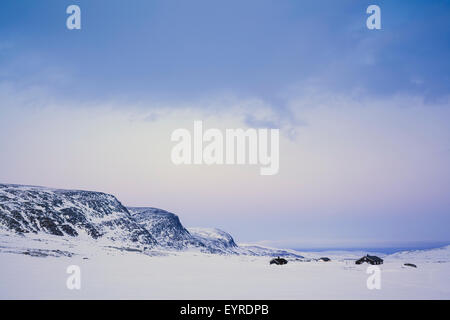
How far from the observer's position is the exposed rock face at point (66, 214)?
96125mm

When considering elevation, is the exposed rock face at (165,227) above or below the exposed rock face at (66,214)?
below

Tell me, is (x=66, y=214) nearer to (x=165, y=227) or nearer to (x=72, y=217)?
(x=72, y=217)

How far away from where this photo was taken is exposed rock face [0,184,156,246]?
9612cm

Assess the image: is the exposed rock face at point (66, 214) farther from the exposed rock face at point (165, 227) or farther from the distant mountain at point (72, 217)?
the exposed rock face at point (165, 227)

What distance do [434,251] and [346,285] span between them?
75.0m

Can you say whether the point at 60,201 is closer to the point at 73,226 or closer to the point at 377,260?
the point at 73,226

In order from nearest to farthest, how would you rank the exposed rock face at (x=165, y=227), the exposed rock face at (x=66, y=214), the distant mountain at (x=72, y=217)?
the distant mountain at (x=72, y=217), the exposed rock face at (x=66, y=214), the exposed rock face at (x=165, y=227)

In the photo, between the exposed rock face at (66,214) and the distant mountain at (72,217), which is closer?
the distant mountain at (72,217)

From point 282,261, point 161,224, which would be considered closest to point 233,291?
point 282,261

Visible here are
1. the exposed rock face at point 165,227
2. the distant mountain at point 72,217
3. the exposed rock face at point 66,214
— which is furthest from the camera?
the exposed rock face at point 165,227

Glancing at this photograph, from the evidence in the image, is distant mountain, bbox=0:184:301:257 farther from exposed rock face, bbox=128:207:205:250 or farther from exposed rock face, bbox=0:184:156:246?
exposed rock face, bbox=128:207:205:250

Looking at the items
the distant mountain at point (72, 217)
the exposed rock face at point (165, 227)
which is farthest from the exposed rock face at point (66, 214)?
the exposed rock face at point (165, 227)

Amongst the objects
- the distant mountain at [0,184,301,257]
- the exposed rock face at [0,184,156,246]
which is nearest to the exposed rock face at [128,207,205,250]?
the distant mountain at [0,184,301,257]

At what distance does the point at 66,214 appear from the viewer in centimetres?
11538
